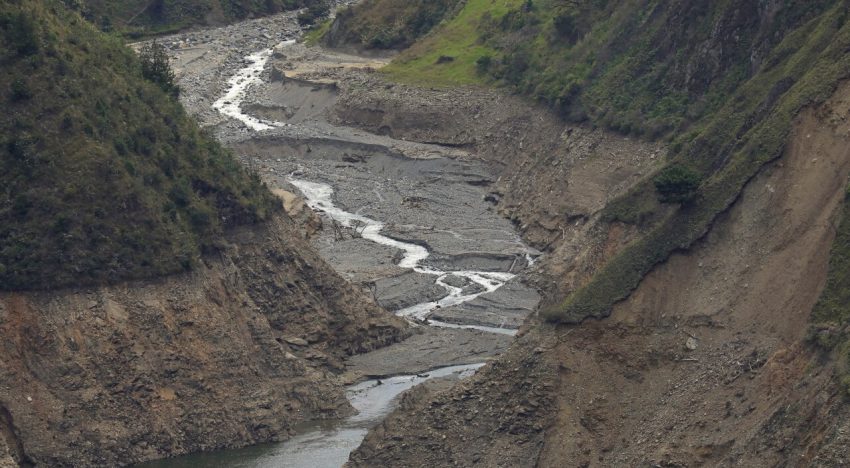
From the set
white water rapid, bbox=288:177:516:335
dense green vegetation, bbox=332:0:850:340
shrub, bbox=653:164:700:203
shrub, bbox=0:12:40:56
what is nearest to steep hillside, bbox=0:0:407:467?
shrub, bbox=0:12:40:56

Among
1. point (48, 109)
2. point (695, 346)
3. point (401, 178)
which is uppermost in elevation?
point (48, 109)

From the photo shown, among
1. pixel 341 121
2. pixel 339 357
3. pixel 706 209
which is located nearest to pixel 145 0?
pixel 341 121

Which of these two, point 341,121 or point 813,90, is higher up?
point 813,90

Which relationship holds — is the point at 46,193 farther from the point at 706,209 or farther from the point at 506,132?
the point at 506,132

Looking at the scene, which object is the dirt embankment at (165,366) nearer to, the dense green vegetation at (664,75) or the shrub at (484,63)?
the dense green vegetation at (664,75)

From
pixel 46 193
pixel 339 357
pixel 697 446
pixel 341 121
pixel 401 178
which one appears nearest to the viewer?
pixel 697 446

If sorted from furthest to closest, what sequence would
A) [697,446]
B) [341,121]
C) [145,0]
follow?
1. [145,0]
2. [341,121]
3. [697,446]

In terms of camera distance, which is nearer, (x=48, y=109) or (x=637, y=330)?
(x=637, y=330)

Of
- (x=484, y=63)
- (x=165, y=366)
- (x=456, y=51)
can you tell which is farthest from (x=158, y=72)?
(x=456, y=51)

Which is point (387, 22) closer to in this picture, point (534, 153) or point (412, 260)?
point (534, 153)
